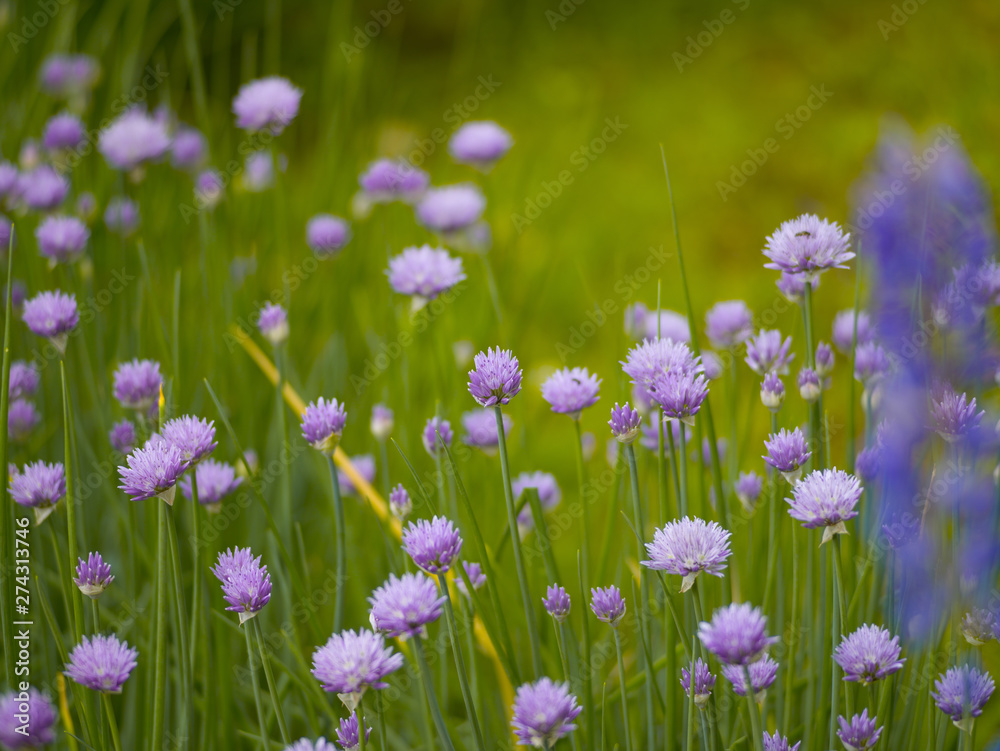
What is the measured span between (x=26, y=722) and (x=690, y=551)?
21.1 inches

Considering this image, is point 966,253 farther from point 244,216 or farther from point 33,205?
point 244,216

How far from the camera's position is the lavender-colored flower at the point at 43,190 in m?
1.31

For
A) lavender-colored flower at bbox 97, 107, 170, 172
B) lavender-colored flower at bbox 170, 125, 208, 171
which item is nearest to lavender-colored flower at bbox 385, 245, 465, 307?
lavender-colored flower at bbox 97, 107, 170, 172

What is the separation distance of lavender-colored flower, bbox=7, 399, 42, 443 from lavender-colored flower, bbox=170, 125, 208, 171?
1.01 meters

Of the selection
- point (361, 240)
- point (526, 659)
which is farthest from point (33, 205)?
point (526, 659)

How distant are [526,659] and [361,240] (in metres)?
1.03

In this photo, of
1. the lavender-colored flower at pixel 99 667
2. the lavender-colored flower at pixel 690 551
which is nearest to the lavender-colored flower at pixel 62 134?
the lavender-colored flower at pixel 99 667

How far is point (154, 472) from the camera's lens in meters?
0.68

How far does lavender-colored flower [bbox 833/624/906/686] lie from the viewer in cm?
62

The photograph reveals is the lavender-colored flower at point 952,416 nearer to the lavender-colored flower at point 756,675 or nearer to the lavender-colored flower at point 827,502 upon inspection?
the lavender-colored flower at point 827,502

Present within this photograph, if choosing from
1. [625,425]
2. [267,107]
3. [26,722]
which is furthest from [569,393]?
[267,107]

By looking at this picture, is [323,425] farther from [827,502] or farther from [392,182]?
[392,182]

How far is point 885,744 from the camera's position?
0.76m

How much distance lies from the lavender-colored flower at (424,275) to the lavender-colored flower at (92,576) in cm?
47
